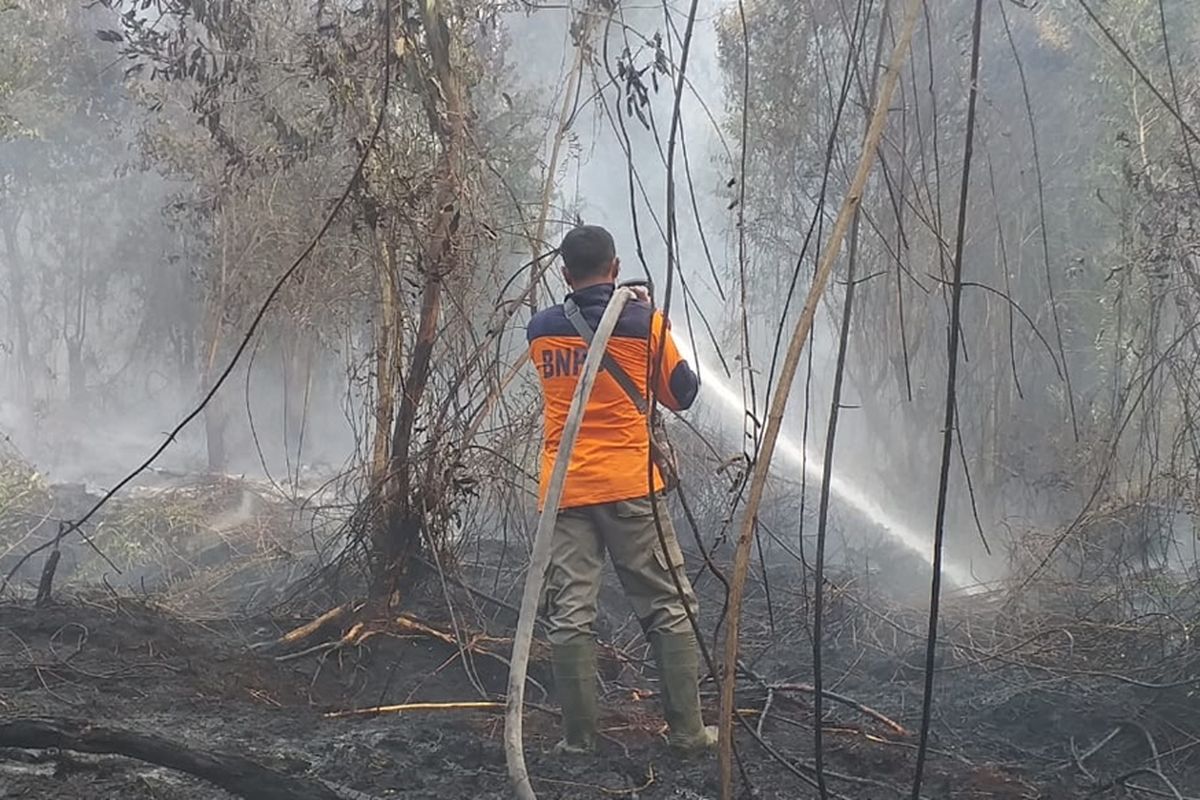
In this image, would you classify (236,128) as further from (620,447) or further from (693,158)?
(693,158)

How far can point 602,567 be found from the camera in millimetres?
3896

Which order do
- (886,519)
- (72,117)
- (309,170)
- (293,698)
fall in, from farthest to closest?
1. (72,117)
2. (886,519)
3. (309,170)
4. (293,698)

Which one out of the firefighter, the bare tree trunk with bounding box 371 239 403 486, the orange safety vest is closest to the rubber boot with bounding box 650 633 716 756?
the firefighter

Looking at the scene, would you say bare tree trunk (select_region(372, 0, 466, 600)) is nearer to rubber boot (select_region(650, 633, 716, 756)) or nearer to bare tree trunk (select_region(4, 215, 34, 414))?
rubber boot (select_region(650, 633, 716, 756))

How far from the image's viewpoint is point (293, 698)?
15.3ft

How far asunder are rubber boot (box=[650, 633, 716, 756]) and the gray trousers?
5cm

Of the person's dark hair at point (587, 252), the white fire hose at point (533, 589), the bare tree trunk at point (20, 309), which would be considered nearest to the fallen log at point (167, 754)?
the white fire hose at point (533, 589)

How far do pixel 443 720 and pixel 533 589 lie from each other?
3.02m

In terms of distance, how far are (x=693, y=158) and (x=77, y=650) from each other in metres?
22.9

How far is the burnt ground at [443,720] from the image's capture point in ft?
11.8

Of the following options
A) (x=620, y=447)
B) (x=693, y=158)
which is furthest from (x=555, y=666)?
(x=693, y=158)

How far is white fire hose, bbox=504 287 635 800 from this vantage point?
1452 millimetres

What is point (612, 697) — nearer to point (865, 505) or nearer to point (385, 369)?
point (385, 369)

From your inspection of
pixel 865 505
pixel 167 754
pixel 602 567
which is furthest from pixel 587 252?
pixel 865 505
